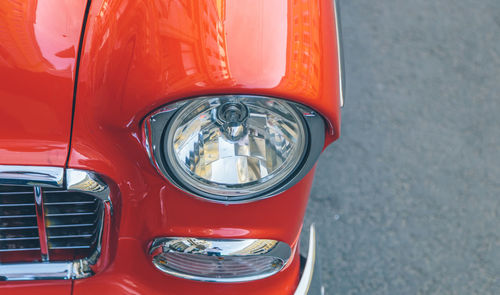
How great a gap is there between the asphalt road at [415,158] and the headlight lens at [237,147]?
105 centimetres

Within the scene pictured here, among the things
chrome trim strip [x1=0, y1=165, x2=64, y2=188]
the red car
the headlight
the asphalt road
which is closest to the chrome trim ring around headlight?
the red car

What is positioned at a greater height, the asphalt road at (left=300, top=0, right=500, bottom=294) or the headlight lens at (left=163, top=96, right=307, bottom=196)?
the headlight lens at (left=163, top=96, right=307, bottom=196)

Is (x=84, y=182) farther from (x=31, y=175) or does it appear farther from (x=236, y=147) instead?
(x=236, y=147)

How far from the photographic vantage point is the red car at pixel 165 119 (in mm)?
1064

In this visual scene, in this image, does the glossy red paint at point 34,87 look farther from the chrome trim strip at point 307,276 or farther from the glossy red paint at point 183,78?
the chrome trim strip at point 307,276

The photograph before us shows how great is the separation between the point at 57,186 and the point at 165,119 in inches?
10.3

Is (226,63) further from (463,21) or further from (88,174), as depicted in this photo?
(463,21)

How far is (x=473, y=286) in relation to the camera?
2.11 metres

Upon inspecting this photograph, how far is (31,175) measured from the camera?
1104 millimetres

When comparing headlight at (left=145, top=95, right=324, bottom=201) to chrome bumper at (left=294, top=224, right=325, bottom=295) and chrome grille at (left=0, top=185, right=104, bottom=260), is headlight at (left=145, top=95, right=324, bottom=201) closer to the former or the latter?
chrome grille at (left=0, top=185, right=104, bottom=260)

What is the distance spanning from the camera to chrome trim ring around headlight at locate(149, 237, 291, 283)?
1.25m

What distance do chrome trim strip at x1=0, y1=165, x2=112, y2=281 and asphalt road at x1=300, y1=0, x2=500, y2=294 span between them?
1062mm

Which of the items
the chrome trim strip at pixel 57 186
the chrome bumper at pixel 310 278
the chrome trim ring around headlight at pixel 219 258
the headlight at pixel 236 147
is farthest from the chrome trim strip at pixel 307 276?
the chrome trim strip at pixel 57 186

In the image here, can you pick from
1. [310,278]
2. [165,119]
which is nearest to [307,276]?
[310,278]
